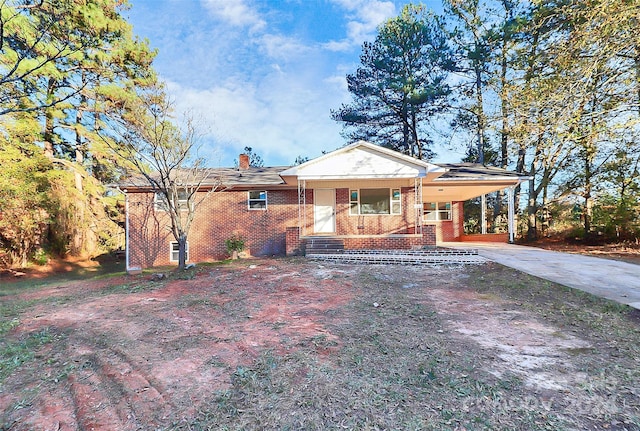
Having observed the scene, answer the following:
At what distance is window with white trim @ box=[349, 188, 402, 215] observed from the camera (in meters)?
13.0

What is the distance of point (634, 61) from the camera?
6.77 metres

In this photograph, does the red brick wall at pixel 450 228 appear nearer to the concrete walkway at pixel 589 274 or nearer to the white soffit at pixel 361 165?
the white soffit at pixel 361 165

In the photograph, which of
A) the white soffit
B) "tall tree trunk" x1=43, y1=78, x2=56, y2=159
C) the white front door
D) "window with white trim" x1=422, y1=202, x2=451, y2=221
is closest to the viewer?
the white soffit

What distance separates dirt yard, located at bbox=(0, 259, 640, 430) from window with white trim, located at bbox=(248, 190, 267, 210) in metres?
7.32

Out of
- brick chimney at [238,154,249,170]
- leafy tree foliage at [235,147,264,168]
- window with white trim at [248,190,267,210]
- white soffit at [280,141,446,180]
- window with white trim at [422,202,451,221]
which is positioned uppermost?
leafy tree foliage at [235,147,264,168]

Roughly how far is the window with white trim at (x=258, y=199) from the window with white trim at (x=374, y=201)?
12.5ft

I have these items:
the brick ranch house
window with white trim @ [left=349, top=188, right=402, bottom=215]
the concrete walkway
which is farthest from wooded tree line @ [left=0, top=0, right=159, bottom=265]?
the concrete walkway

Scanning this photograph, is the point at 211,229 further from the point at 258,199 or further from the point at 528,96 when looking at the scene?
the point at 528,96

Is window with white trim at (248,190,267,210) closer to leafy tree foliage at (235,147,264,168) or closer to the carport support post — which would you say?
the carport support post

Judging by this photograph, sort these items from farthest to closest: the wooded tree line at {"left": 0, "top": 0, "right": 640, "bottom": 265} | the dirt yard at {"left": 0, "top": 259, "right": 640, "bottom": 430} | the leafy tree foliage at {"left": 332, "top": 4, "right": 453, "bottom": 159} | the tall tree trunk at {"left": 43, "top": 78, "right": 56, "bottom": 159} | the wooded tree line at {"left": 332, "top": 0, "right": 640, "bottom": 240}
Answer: the leafy tree foliage at {"left": 332, "top": 4, "right": 453, "bottom": 159}, the tall tree trunk at {"left": 43, "top": 78, "right": 56, "bottom": 159}, the wooded tree line at {"left": 0, "top": 0, "right": 640, "bottom": 265}, the wooded tree line at {"left": 332, "top": 0, "right": 640, "bottom": 240}, the dirt yard at {"left": 0, "top": 259, "right": 640, "bottom": 430}

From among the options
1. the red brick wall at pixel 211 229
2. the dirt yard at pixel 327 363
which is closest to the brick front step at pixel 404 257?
the red brick wall at pixel 211 229

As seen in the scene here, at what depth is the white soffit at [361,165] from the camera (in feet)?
37.4

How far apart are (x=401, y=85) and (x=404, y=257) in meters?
14.8

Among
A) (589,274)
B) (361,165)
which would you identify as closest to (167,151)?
(361,165)
